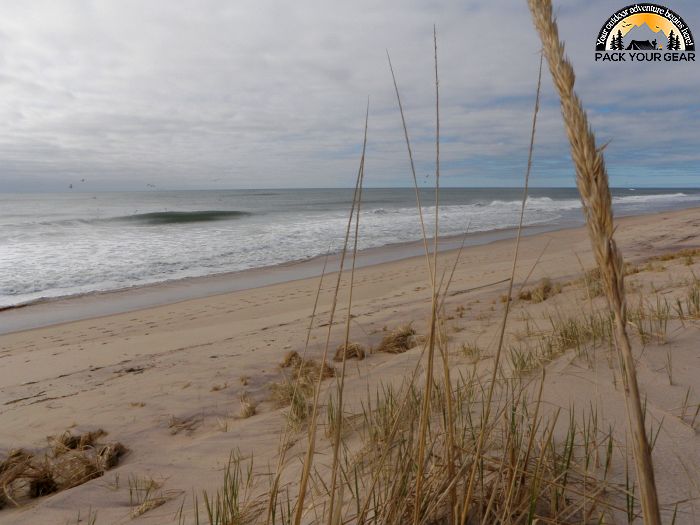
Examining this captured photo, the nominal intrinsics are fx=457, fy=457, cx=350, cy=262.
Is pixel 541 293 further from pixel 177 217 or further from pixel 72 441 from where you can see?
pixel 177 217

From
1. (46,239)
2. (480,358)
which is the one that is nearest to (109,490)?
(480,358)

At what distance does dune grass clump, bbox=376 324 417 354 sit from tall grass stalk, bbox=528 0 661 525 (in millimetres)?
4261

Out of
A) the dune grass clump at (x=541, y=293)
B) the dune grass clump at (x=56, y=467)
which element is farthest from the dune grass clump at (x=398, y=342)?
the dune grass clump at (x=56, y=467)

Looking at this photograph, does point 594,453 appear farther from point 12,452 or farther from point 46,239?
point 46,239

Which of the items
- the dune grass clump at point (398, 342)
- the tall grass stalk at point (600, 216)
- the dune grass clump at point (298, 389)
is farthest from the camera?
the dune grass clump at point (398, 342)

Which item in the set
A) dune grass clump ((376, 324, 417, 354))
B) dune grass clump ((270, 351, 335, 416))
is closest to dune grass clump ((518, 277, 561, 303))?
dune grass clump ((376, 324, 417, 354))

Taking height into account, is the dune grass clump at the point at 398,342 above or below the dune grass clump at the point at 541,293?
below

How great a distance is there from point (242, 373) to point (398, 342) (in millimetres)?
1701

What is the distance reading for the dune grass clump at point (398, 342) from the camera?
4926mm

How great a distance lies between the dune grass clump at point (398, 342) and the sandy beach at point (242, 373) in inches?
6.4

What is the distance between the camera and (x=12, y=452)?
9.87ft

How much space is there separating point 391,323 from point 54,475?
432cm

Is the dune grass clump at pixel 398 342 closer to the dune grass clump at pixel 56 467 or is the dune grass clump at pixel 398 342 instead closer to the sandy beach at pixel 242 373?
the sandy beach at pixel 242 373

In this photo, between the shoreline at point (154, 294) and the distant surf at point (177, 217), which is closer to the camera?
the shoreline at point (154, 294)
